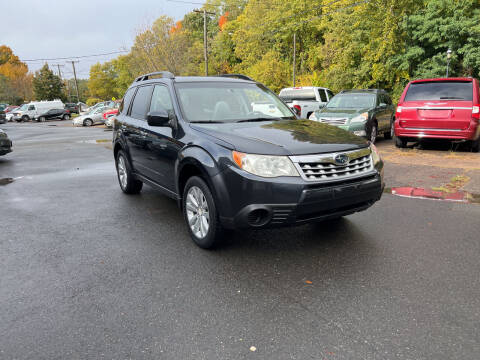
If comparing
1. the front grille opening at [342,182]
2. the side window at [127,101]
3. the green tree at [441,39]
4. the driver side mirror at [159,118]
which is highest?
the green tree at [441,39]

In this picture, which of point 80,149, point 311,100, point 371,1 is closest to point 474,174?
point 311,100

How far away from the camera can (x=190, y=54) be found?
158 feet

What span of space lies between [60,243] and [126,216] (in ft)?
3.71

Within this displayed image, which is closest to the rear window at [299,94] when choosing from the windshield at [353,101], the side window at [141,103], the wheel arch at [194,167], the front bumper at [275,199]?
the windshield at [353,101]

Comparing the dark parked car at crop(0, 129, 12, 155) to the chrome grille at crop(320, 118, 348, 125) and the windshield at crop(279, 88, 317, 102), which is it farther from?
the windshield at crop(279, 88, 317, 102)

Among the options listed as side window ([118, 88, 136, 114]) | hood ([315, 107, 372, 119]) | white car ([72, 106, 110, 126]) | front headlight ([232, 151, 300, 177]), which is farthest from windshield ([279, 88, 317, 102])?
white car ([72, 106, 110, 126])

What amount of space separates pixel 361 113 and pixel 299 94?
607 centimetres

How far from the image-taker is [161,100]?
200 inches

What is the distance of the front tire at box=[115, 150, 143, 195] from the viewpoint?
6324mm

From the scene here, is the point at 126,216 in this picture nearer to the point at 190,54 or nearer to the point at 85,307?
the point at 85,307

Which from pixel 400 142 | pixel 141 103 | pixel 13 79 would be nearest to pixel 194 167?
pixel 141 103

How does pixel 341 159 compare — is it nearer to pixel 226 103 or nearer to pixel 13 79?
pixel 226 103

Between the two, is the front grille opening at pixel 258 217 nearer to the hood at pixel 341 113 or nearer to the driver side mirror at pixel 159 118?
the driver side mirror at pixel 159 118

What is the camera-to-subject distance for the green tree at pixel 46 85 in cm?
7775
